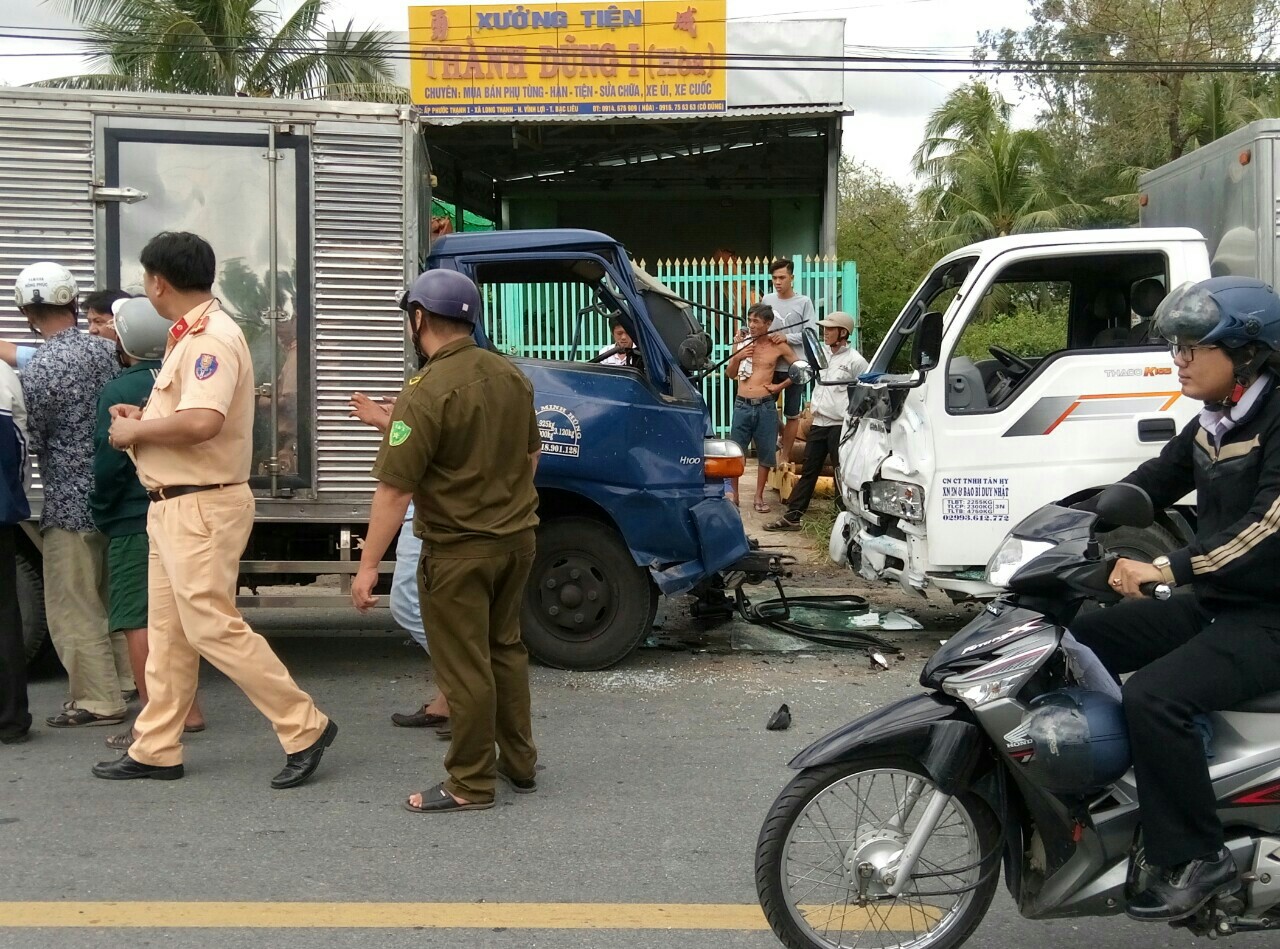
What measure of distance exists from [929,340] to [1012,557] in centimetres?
354

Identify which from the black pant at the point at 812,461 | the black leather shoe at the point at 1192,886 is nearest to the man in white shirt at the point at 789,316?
the black pant at the point at 812,461

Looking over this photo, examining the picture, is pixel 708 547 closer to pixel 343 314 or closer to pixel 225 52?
pixel 343 314

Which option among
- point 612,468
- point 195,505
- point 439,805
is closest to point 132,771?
point 195,505

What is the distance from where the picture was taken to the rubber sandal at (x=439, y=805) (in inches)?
172

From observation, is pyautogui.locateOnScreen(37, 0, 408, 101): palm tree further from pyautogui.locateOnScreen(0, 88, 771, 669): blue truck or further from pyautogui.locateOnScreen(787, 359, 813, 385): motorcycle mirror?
pyautogui.locateOnScreen(0, 88, 771, 669): blue truck

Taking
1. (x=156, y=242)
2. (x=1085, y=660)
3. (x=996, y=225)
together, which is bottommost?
(x=1085, y=660)

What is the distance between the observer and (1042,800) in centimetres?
292

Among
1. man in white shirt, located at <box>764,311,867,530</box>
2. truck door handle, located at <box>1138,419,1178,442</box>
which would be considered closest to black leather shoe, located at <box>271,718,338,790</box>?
truck door handle, located at <box>1138,419,1178,442</box>

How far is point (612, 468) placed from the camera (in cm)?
602

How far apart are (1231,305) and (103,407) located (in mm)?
4086

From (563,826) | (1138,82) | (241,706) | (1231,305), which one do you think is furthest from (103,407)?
(1138,82)

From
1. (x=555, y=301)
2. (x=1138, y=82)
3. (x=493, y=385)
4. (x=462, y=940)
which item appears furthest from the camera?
(x=1138, y=82)

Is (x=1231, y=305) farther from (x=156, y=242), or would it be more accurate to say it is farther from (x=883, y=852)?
(x=156, y=242)

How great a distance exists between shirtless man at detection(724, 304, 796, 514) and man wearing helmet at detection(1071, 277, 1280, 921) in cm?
725
